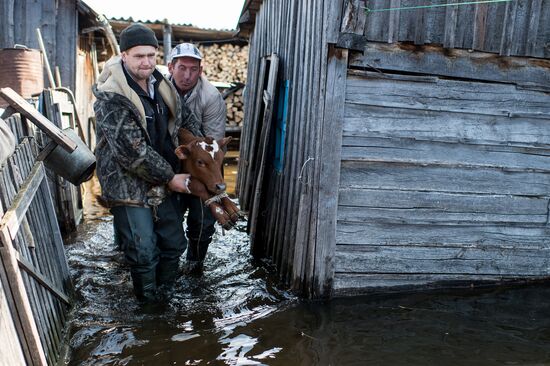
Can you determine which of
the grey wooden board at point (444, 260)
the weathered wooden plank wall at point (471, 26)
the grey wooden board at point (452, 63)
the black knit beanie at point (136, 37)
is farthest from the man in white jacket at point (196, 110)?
the weathered wooden plank wall at point (471, 26)

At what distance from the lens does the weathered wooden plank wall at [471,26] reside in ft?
15.1

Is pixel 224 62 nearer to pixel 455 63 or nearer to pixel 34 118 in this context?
pixel 455 63

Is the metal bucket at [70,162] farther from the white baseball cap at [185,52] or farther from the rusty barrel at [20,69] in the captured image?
the rusty barrel at [20,69]

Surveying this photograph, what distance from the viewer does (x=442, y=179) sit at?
5.06 m

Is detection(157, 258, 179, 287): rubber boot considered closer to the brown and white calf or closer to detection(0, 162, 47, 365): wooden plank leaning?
the brown and white calf

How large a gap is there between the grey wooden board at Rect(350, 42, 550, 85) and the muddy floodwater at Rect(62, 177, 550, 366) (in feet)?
7.01

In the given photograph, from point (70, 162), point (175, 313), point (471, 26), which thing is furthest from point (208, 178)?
point (471, 26)

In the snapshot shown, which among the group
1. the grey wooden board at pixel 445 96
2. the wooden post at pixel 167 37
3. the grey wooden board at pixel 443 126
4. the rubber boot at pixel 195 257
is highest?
the wooden post at pixel 167 37

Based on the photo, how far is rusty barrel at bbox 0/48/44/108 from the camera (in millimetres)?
8227

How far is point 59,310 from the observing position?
416 centimetres

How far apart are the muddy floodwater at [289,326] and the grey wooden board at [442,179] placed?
104 centimetres

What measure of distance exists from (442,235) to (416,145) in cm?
95

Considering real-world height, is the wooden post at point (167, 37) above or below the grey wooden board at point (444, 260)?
above

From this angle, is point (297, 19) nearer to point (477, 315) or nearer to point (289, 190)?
point (289, 190)
